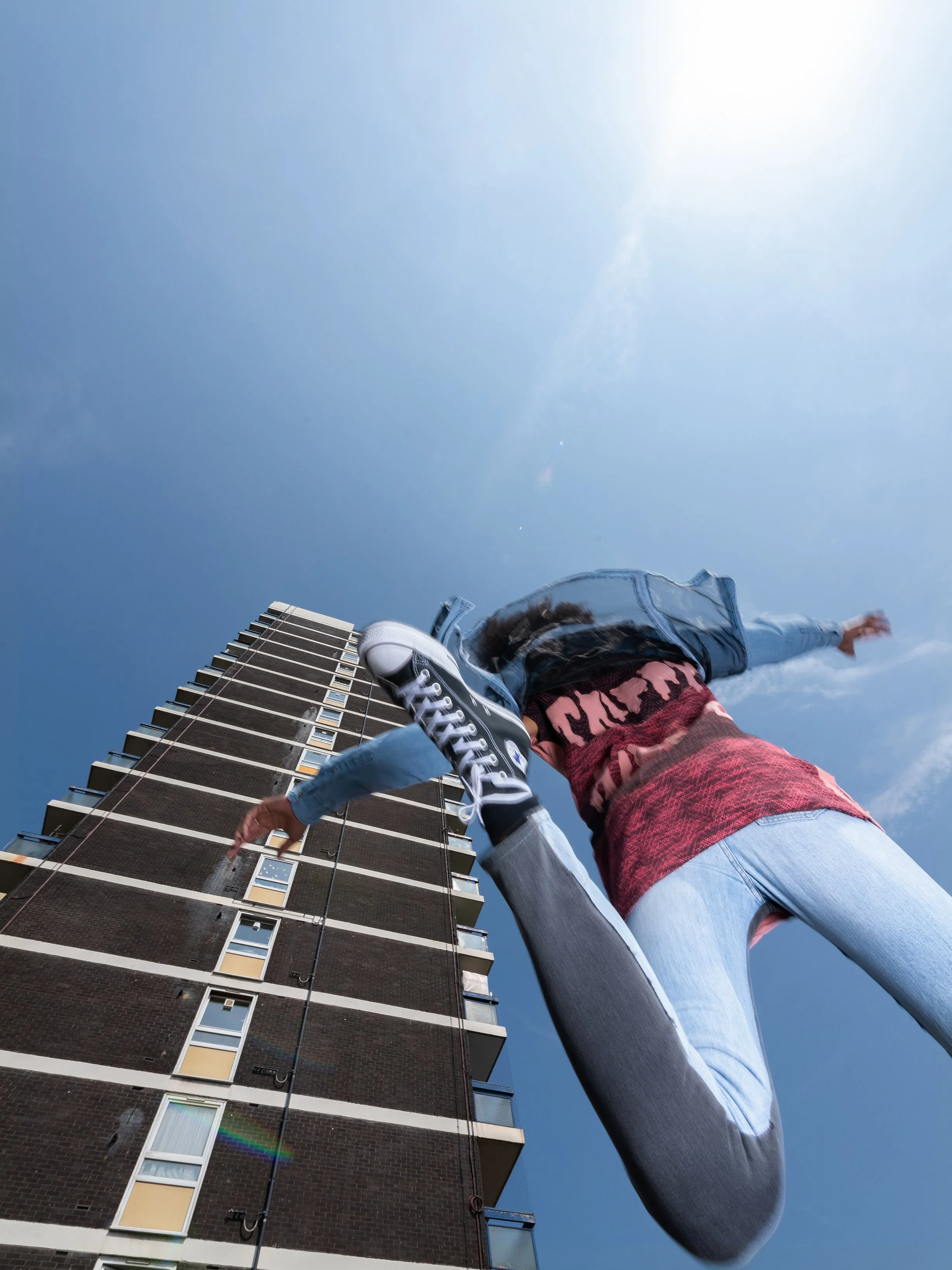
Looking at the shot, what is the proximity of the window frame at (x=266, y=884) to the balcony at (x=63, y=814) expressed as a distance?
3954 mm

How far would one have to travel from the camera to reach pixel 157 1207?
8227mm

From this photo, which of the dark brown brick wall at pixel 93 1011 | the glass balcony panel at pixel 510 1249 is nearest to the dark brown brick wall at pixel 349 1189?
the glass balcony panel at pixel 510 1249

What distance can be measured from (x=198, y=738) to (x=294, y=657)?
995 cm

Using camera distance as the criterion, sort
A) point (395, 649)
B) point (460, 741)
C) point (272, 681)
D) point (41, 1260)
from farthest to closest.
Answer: point (272, 681), point (41, 1260), point (395, 649), point (460, 741)

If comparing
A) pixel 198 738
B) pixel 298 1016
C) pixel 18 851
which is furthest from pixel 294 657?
pixel 298 1016

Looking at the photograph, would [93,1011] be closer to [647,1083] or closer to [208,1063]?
[208,1063]

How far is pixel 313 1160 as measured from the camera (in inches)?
362

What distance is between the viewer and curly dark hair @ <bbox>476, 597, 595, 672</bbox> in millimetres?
2486

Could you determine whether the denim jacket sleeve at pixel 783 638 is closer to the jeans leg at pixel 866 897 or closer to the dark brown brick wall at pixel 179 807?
the jeans leg at pixel 866 897

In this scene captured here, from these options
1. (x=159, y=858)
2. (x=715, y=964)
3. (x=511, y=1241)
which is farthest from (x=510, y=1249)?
(x=715, y=964)

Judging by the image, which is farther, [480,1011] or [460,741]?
[480,1011]

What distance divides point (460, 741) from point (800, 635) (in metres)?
1.76

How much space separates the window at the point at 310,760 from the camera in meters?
19.9

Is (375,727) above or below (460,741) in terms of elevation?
above
